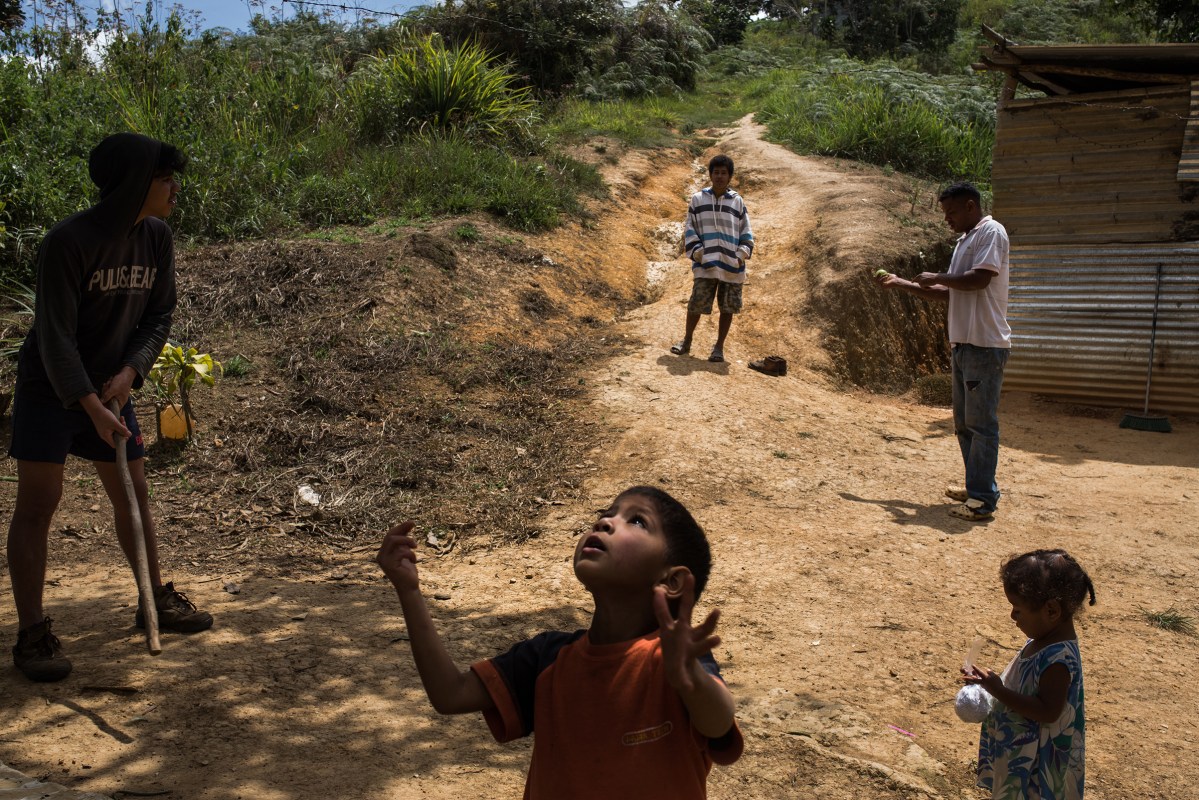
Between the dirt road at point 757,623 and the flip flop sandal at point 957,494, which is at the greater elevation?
the flip flop sandal at point 957,494

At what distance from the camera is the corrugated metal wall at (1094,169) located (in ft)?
28.7

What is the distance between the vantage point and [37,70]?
1016cm

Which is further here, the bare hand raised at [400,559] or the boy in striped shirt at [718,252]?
the boy in striped shirt at [718,252]

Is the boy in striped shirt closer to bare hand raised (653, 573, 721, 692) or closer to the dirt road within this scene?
the dirt road

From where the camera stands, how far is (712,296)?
8.44 meters

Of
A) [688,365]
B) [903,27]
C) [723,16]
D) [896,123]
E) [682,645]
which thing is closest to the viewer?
[682,645]

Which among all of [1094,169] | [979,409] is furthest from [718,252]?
[1094,169]

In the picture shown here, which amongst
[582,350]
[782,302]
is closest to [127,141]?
[582,350]

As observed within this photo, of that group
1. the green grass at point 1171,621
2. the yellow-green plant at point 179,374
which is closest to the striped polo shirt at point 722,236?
the yellow-green plant at point 179,374

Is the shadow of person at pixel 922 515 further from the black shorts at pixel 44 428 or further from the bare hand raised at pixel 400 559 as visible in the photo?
the bare hand raised at pixel 400 559

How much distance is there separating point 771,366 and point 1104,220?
3.39 metres

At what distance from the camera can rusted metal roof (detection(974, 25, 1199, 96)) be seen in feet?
28.0

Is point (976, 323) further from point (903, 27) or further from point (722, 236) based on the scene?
point (903, 27)

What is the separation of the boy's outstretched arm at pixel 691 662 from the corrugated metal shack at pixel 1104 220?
27.2 ft
